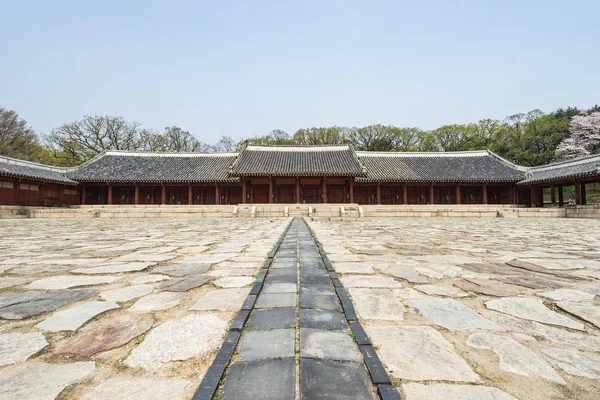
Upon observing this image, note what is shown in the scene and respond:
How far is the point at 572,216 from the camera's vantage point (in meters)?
18.2

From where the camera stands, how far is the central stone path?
1.01 metres

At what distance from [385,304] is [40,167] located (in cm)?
3058

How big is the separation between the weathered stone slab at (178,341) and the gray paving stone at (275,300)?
0.29 meters

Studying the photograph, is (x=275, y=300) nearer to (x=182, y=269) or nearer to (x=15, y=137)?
(x=182, y=269)

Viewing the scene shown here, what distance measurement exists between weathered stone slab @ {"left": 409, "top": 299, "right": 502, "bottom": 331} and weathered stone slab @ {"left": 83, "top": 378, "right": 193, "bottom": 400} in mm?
1360

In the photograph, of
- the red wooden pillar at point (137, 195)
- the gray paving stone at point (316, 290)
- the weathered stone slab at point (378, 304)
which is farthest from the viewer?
the red wooden pillar at point (137, 195)

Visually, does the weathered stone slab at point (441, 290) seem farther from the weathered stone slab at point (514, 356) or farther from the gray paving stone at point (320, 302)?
the gray paving stone at point (320, 302)

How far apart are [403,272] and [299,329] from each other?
1.76m

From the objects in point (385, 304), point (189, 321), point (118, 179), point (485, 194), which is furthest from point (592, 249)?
point (118, 179)

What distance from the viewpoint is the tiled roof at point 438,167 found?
976 inches

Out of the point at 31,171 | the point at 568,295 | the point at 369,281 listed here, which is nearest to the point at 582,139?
the point at 568,295

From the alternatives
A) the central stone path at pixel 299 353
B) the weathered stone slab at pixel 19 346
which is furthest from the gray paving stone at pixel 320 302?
the weathered stone slab at pixel 19 346

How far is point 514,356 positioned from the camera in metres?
1.31

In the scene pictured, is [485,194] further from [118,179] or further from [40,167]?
[40,167]
